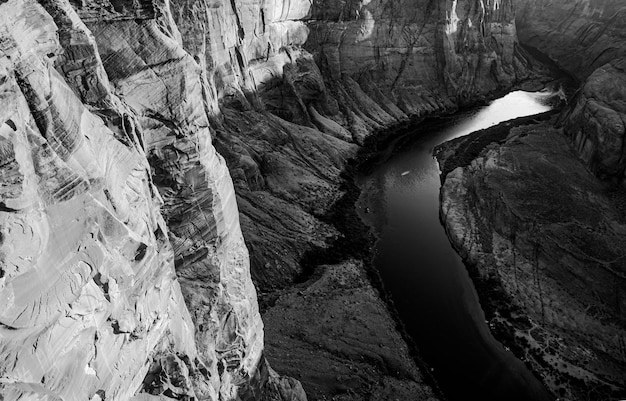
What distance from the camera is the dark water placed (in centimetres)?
3216

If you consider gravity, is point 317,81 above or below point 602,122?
above

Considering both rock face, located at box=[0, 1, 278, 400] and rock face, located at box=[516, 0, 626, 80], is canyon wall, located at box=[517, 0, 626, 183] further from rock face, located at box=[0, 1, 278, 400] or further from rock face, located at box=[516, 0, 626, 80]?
rock face, located at box=[0, 1, 278, 400]

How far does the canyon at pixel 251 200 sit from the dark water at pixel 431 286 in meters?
1.87

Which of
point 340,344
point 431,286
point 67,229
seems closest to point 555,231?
point 431,286

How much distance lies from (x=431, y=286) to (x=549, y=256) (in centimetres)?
1154

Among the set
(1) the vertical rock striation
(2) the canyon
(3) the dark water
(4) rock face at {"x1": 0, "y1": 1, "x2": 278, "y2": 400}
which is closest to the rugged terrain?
(2) the canyon

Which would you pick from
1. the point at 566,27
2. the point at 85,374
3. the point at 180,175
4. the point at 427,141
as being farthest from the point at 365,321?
the point at 566,27

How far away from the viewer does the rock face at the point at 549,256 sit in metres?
33.2

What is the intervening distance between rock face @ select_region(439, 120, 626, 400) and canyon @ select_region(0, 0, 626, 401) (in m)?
0.22

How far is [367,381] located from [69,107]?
24.8 m

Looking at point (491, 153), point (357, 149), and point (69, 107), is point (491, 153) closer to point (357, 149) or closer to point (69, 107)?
point (357, 149)

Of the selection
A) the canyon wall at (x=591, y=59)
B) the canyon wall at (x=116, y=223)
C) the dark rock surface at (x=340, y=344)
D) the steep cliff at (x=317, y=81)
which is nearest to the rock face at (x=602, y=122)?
the canyon wall at (x=591, y=59)

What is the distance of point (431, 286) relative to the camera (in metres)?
41.1

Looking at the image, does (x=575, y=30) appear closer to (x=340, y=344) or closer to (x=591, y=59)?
(x=591, y=59)
